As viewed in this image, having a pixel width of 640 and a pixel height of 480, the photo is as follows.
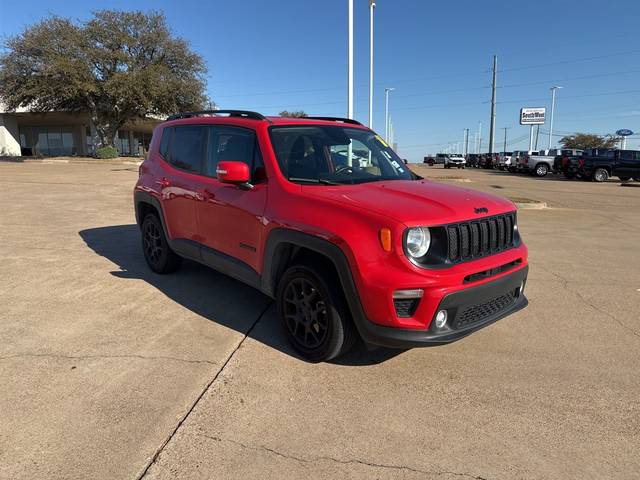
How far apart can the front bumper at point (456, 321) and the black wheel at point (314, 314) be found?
223mm

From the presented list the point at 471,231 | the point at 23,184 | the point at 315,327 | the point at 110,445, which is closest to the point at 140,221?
the point at 315,327

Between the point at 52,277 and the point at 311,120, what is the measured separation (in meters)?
3.71

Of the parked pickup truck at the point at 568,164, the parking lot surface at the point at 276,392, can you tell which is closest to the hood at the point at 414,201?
the parking lot surface at the point at 276,392

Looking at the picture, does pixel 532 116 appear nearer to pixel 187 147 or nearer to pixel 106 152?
pixel 106 152

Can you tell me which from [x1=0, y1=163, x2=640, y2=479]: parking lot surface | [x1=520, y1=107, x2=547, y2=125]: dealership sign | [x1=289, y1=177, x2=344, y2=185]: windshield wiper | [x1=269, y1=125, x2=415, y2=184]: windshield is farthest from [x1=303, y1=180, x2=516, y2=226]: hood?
[x1=520, y1=107, x2=547, y2=125]: dealership sign

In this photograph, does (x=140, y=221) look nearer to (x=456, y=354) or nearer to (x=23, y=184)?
(x=456, y=354)

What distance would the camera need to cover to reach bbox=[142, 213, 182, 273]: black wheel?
571 centimetres

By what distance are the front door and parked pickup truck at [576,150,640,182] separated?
28.3 m

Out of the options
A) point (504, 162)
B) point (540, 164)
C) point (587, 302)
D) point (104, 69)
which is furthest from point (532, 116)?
point (587, 302)

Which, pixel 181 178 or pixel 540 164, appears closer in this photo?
pixel 181 178

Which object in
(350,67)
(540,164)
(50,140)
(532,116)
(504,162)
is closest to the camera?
(350,67)

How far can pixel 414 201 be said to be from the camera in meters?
3.38

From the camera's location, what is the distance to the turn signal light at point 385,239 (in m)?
3.05

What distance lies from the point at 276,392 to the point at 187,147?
304 centimetres
